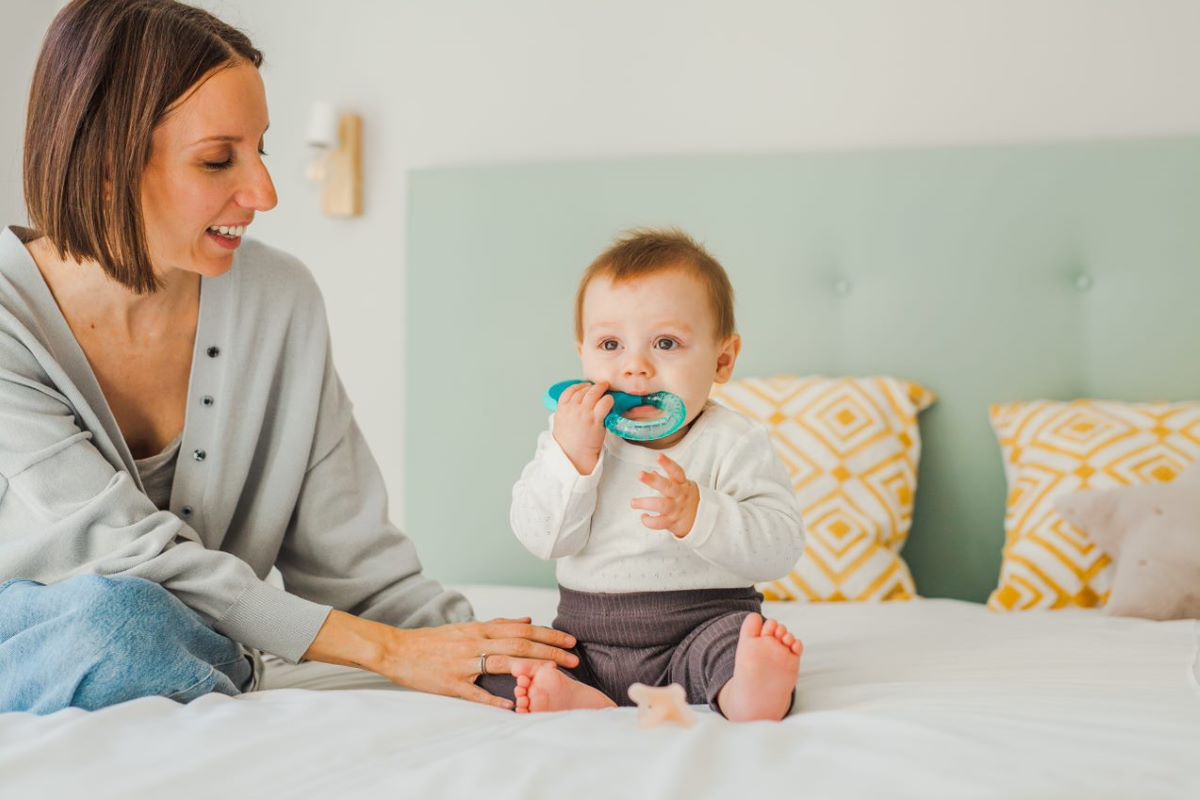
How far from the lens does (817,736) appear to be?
3.34 feet

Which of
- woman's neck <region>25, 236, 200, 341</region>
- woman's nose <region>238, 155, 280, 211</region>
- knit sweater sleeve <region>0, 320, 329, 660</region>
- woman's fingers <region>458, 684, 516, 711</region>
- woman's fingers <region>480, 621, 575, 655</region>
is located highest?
woman's nose <region>238, 155, 280, 211</region>

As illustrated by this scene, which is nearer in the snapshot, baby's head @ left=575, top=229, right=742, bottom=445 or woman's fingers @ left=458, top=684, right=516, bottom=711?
woman's fingers @ left=458, top=684, right=516, bottom=711

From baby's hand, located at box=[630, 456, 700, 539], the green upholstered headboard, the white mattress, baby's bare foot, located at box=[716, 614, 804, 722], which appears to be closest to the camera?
the white mattress

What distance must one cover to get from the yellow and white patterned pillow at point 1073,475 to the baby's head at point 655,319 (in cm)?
93

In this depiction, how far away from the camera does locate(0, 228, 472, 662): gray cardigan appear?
1.32m

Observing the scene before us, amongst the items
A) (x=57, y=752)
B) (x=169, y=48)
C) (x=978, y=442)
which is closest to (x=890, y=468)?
(x=978, y=442)

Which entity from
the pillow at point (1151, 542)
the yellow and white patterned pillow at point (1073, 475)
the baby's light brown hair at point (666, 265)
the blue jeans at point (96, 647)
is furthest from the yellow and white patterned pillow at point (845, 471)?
the blue jeans at point (96, 647)

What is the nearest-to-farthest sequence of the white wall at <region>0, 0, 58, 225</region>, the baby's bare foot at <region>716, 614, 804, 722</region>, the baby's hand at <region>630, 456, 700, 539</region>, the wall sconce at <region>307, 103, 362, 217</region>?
the baby's bare foot at <region>716, 614, 804, 722</region> < the baby's hand at <region>630, 456, 700, 539</region> < the white wall at <region>0, 0, 58, 225</region> < the wall sconce at <region>307, 103, 362, 217</region>

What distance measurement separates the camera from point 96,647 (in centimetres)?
116

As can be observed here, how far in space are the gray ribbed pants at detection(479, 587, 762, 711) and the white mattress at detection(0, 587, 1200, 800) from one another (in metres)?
0.12

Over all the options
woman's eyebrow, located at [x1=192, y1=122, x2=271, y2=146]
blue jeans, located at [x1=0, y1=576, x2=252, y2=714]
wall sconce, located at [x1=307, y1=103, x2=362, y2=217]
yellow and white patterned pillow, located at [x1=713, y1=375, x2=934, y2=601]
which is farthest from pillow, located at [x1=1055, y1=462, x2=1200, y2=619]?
wall sconce, located at [x1=307, y1=103, x2=362, y2=217]

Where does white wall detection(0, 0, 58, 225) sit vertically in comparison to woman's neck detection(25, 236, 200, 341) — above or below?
above

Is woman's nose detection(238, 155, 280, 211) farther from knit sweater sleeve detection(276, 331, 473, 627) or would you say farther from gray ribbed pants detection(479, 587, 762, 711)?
gray ribbed pants detection(479, 587, 762, 711)

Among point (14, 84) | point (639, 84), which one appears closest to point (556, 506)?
point (639, 84)
